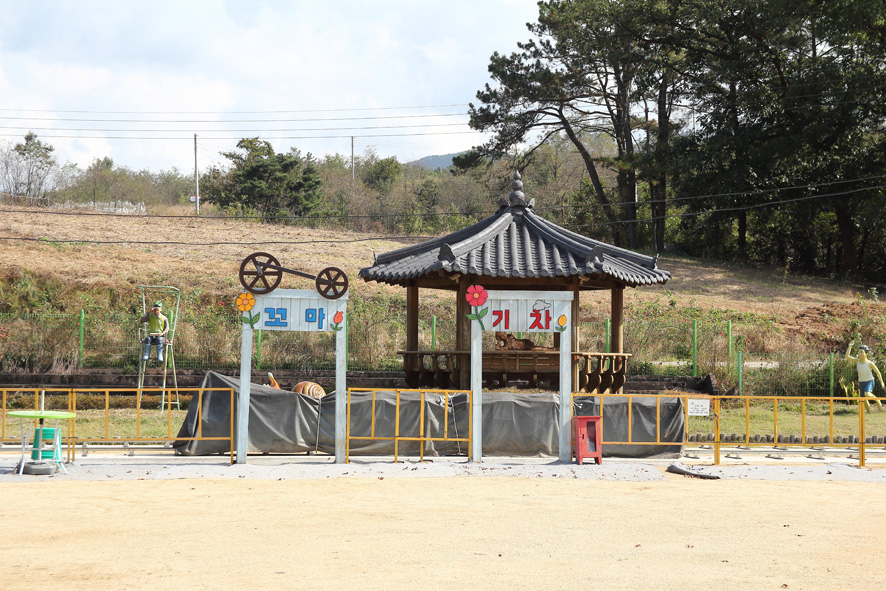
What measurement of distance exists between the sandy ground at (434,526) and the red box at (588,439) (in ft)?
0.86

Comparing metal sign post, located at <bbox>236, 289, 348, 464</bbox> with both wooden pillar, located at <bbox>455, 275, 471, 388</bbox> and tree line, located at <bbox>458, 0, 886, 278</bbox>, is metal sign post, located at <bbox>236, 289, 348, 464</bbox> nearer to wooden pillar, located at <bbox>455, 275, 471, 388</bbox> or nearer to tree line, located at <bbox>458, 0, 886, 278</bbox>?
wooden pillar, located at <bbox>455, 275, 471, 388</bbox>

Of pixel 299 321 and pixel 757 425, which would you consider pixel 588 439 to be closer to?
pixel 299 321

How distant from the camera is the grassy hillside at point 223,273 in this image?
106ft

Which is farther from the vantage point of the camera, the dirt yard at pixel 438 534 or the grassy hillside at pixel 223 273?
the grassy hillside at pixel 223 273

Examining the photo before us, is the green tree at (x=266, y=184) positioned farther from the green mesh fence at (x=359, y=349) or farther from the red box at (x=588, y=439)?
the red box at (x=588, y=439)

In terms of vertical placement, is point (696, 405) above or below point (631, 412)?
above

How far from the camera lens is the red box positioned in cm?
1498

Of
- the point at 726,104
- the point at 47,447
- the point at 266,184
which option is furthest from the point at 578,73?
the point at 47,447

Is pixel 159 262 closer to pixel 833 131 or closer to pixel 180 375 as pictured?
pixel 180 375

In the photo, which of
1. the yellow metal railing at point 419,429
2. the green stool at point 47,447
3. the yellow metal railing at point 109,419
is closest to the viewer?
the green stool at point 47,447

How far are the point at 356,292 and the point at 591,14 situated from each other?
72.6 ft

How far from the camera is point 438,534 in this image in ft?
31.3

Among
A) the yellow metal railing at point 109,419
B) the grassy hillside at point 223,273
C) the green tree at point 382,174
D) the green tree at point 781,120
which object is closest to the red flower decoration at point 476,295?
the yellow metal railing at point 109,419

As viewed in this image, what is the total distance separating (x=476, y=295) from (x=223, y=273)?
77.9 ft
